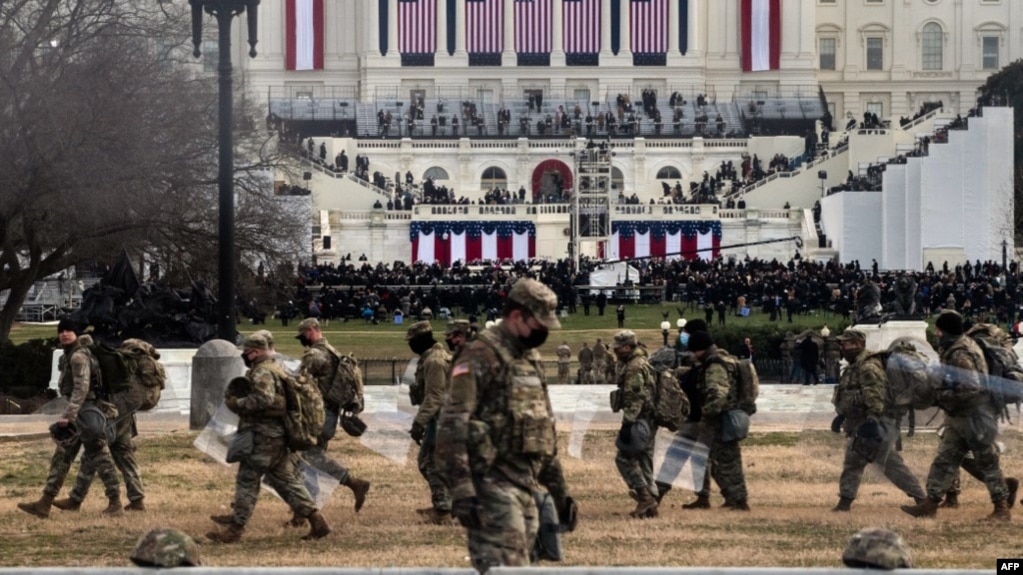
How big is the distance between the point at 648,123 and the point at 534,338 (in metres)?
93.9

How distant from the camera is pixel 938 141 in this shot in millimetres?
84000

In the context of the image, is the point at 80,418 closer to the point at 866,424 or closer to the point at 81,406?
the point at 81,406

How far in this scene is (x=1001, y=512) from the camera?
22250 mm

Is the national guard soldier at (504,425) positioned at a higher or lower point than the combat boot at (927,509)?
higher

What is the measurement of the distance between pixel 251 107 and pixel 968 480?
169 ft

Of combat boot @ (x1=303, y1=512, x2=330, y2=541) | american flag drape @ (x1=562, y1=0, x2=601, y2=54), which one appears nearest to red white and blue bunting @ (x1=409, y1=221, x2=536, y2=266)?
american flag drape @ (x1=562, y1=0, x2=601, y2=54)

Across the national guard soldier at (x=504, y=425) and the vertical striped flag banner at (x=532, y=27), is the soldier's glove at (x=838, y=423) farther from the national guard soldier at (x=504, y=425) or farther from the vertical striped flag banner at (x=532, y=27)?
the vertical striped flag banner at (x=532, y=27)

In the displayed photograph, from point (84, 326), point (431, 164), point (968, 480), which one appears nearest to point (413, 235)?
point (431, 164)

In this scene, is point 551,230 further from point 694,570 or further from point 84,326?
point 694,570

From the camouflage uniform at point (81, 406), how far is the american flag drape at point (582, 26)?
331ft

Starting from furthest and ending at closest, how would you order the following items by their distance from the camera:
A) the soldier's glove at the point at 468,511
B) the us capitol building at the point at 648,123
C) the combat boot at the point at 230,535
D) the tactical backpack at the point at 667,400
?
the us capitol building at the point at 648,123, the tactical backpack at the point at 667,400, the combat boot at the point at 230,535, the soldier's glove at the point at 468,511

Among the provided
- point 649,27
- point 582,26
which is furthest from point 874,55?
point 582,26

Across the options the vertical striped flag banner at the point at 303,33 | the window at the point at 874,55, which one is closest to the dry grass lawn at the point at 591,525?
the vertical striped flag banner at the point at 303,33

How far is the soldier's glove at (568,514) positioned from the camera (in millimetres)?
16297
